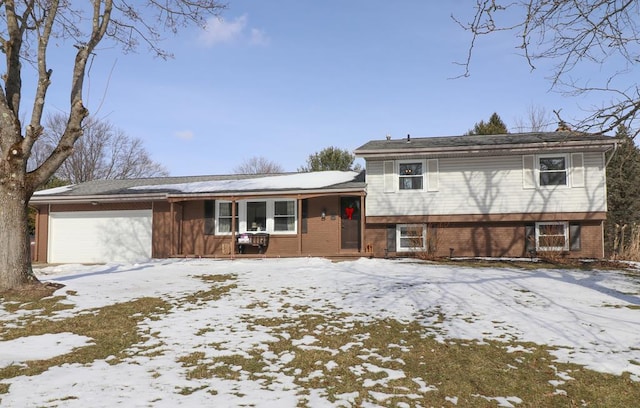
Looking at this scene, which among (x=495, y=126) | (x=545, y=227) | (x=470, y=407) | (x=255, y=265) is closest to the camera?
(x=470, y=407)

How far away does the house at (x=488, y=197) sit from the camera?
15.4 meters

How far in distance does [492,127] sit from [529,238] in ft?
48.6

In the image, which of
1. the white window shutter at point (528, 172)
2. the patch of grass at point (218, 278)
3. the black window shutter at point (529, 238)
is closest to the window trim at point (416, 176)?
the white window shutter at point (528, 172)

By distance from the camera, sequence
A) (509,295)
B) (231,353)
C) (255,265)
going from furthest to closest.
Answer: (255,265) < (509,295) < (231,353)

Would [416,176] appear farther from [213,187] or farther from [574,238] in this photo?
[213,187]

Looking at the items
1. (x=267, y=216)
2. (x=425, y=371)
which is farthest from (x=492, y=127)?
(x=425, y=371)

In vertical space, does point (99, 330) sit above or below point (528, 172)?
below

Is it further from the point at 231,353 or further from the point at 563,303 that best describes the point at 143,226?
the point at 563,303

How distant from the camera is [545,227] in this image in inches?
628

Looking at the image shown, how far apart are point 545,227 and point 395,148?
6.38 meters

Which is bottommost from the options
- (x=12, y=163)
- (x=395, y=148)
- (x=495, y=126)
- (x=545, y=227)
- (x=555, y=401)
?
(x=555, y=401)

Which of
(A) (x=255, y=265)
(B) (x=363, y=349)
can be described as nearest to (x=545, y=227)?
(A) (x=255, y=265)

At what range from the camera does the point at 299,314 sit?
7707 millimetres

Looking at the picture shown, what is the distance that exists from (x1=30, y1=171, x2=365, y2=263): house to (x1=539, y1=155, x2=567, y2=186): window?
6.80 metres
